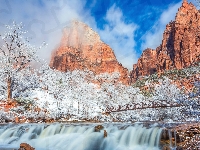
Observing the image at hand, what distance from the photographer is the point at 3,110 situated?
24078 millimetres

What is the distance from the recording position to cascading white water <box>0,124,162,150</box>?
42.9 ft

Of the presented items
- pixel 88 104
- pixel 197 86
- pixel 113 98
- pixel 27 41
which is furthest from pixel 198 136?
pixel 113 98

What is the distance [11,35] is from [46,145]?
650 inches

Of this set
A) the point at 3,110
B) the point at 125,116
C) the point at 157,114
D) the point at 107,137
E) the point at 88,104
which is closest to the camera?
the point at 107,137

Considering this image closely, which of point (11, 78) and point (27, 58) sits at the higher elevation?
point (27, 58)

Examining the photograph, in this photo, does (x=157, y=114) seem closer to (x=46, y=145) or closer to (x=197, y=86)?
(x=46, y=145)

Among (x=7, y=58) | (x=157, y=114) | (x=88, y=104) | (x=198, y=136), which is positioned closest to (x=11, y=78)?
(x=7, y=58)

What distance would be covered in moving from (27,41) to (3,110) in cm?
843

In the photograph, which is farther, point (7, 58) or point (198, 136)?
point (7, 58)

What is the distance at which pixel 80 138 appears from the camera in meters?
14.9

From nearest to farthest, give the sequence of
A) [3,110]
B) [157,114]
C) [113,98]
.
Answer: [3,110] → [157,114] → [113,98]

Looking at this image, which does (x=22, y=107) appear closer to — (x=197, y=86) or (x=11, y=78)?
(x=11, y=78)

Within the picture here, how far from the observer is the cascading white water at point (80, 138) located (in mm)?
13086

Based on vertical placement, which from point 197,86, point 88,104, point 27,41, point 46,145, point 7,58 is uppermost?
point 27,41
